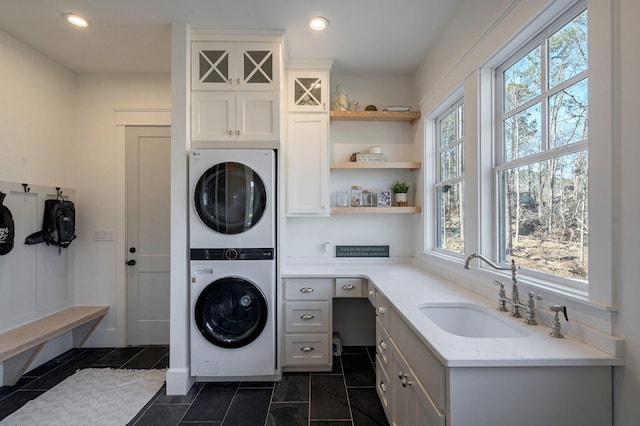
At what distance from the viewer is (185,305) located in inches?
88.2

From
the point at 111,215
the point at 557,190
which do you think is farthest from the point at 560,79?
the point at 111,215

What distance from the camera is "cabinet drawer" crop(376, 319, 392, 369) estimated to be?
5.76ft

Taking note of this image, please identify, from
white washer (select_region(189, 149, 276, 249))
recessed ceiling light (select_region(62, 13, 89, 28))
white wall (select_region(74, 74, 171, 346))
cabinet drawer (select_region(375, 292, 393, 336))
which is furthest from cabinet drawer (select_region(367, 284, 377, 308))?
recessed ceiling light (select_region(62, 13, 89, 28))

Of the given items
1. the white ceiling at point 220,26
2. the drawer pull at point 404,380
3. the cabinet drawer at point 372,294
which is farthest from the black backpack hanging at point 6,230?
the drawer pull at point 404,380

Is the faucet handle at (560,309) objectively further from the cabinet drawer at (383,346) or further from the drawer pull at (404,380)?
the cabinet drawer at (383,346)

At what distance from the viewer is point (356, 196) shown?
3002 millimetres

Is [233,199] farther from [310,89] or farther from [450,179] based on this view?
[450,179]

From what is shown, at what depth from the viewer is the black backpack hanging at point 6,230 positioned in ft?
7.23

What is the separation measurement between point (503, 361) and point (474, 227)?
1079mm

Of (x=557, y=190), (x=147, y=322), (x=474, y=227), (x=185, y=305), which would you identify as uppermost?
(x=557, y=190)

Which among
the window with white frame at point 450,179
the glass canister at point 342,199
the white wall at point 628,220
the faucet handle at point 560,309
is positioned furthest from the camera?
the glass canister at point 342,199

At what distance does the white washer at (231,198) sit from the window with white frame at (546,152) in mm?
1624

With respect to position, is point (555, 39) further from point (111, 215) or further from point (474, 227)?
point (111, 215)

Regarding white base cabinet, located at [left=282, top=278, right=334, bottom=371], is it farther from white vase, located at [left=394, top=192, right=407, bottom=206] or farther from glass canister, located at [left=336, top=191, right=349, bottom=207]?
white vase, located at [left=394, top=192, right=407, bottom=206]
